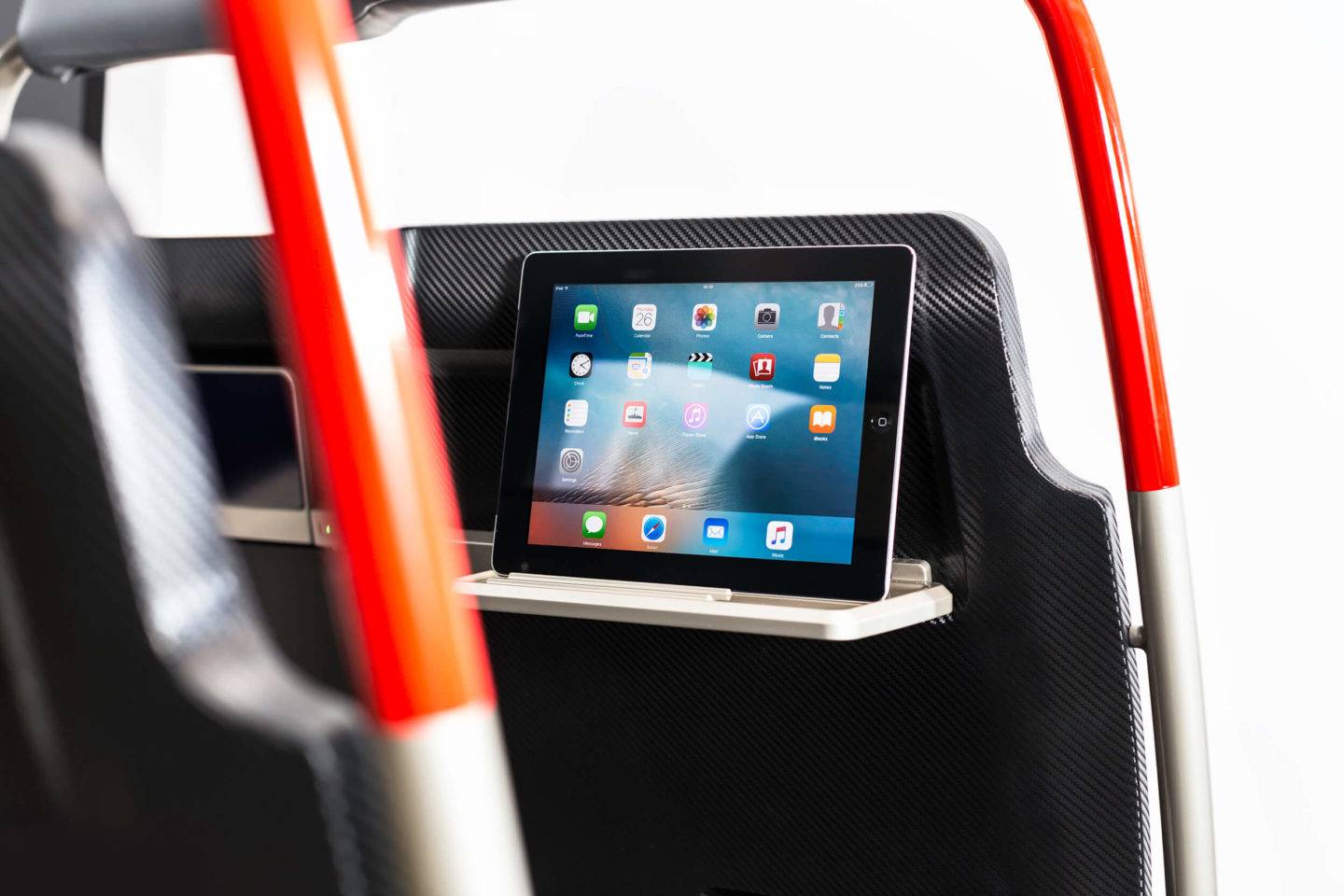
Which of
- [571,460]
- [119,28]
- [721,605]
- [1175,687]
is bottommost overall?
[1175,687]

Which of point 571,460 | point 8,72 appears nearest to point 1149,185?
point 571,460

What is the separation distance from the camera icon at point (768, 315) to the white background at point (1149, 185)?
75 cm

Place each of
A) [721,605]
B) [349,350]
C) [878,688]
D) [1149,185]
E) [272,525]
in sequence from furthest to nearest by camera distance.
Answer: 1. [1149,185]
2. [272,525]
3. [878,688]
4. [721,605]
5. [349,350]

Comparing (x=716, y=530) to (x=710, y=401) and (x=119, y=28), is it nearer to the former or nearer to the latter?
(x=710, y=401)

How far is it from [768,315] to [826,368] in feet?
0.21

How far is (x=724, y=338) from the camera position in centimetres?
101

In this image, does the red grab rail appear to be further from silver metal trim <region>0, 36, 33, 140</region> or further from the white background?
the white background

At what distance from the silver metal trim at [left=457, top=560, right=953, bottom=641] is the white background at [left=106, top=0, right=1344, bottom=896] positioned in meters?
0.75

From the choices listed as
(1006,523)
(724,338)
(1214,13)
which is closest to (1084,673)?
(1006,523)

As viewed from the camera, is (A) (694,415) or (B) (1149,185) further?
(B) (1149,185)

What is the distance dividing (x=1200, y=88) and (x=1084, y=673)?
0.87 m

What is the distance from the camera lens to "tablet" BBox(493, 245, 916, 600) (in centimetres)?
96

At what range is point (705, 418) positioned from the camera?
1.00m

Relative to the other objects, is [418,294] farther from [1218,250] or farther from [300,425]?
[1218,250]
